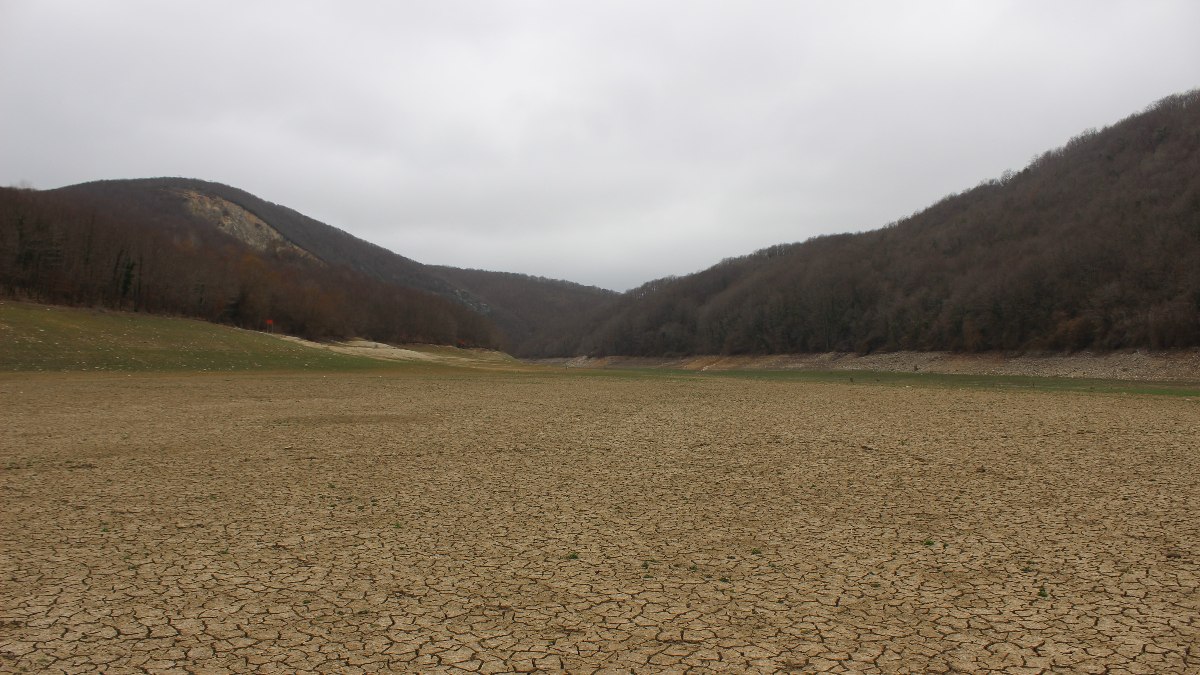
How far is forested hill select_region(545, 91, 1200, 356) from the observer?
59.6 metres

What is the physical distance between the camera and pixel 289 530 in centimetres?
834

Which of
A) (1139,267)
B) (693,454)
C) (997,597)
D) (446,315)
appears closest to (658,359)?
(446,315)

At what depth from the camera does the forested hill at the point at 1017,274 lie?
5959 centimetres

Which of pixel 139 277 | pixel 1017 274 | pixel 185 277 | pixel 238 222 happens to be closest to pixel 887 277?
pixel 1017 274

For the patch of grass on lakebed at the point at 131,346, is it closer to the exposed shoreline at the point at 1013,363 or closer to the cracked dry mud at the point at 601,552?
the cracked dry mud at the point at 601,552

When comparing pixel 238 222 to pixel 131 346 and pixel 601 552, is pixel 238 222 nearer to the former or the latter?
pixel 131 346

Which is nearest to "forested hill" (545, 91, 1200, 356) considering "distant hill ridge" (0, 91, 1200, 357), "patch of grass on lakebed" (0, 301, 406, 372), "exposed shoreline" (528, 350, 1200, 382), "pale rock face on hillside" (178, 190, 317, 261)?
"distant hill ridge" (0, 91, 1200, 357)

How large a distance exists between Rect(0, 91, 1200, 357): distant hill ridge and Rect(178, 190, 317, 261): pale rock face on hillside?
505cm

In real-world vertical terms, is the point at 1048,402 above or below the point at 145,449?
above

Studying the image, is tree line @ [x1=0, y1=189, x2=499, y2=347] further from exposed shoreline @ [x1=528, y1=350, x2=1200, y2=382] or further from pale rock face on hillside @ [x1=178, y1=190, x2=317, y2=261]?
exposed shoreline @ [x1=528, y1=350, x2=1200, y2=382]

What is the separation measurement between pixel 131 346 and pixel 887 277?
96971 mm

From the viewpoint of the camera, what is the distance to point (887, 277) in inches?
4124

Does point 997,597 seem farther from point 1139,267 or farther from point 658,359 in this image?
point 658,359

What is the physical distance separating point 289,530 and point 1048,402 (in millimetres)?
26381
